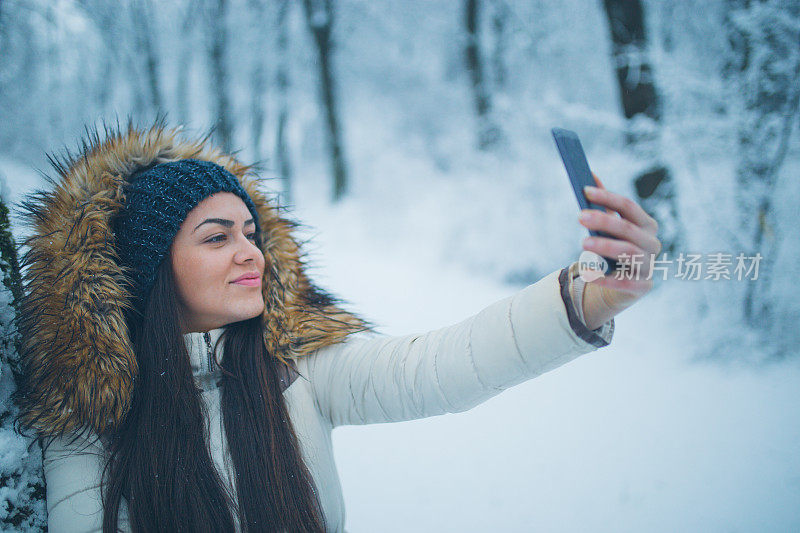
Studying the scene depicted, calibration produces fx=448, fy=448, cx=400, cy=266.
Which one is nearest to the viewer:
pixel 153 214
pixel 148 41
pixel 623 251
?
pixel 623 251

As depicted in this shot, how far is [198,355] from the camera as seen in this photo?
54.7 inches

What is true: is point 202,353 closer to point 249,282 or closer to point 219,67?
point 249,282

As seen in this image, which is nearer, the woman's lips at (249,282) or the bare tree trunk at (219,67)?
the woman's lips at (249,282)

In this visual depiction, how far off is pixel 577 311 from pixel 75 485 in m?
1.32

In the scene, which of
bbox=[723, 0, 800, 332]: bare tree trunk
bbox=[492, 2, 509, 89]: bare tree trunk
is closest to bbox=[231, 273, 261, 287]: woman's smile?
bbox=[723, 0, 800, 332]: bare tree trunk

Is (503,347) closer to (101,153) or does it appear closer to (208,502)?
(208,502)

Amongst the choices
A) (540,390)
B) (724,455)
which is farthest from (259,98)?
(724,455)

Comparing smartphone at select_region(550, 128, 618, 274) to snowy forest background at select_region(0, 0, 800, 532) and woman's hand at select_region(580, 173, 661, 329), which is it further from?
snowy forest background at select_region(0, 0, 800, 532)

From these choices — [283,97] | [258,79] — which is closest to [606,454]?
[283,97]

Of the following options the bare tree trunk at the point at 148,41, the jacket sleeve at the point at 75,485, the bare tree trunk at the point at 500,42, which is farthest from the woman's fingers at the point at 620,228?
the bare tree trunk at the point at 148,41

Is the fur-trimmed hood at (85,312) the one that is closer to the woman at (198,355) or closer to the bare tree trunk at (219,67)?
the woman at (198,355)

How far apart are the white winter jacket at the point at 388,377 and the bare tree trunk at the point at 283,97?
473 cm

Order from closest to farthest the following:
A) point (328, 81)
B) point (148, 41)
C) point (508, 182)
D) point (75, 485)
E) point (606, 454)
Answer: point (75, 485), point (606, 454), point (508, 182), point (148, 41), point (328, 81)

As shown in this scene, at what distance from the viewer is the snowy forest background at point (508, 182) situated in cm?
271
